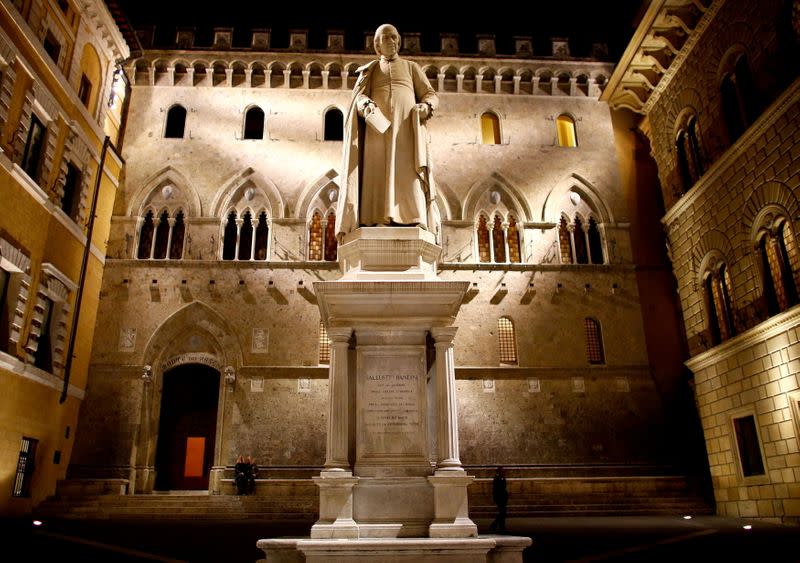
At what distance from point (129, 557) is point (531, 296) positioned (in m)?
15.3

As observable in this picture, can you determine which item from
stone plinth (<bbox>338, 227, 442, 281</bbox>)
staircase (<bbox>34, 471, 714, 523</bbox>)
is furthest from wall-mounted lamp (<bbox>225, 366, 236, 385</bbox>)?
stone plinth (<bbox>338, 227, 442, 281</bbox>)

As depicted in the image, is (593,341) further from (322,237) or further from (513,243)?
(322,237)

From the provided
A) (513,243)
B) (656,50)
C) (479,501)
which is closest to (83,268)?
(479,501)

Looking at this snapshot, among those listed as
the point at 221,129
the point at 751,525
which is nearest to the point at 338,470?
the point at 751,525

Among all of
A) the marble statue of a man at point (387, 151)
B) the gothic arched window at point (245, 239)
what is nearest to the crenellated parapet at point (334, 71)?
the gothic arched window at point (245, 239)

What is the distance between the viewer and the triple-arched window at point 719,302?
16.7m

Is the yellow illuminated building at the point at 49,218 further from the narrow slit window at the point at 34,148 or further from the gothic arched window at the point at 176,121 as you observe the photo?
the gothic arched window at the point at 176,121

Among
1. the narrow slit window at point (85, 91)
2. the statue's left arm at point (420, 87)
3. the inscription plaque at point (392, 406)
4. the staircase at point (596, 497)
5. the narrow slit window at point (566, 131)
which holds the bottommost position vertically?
the staircase at point (596, 497)

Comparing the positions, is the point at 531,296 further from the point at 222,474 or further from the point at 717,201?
the point at 222,474

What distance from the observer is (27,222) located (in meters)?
15.4

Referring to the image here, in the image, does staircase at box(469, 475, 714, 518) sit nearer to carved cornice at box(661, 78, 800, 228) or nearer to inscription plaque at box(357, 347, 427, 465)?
carved cornice at box(661, 78, 800, 228)

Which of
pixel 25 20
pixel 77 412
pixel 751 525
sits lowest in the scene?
pixel 751 525

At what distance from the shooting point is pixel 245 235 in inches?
850

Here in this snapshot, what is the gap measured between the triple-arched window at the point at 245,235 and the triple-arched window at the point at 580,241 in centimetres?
1024
